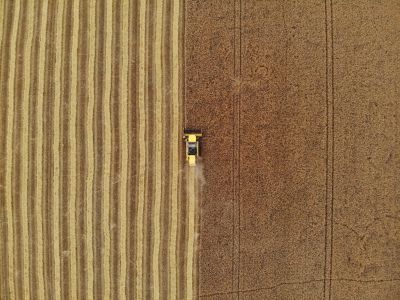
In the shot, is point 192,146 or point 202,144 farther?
point 202,144

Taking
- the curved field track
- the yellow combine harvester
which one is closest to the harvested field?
the curved field track

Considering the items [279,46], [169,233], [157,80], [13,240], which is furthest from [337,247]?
[13,240]

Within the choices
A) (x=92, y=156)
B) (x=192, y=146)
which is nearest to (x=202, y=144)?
(x=192, y=146)

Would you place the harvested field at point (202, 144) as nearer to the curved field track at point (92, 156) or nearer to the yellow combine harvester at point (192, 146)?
the curved field track at point (92, 156)

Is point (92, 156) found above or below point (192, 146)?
below

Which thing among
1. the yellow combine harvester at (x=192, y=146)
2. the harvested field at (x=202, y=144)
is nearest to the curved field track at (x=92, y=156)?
the harvested field at (x=202, y=144)

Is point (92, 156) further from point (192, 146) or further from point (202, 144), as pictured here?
point (202, 144)
